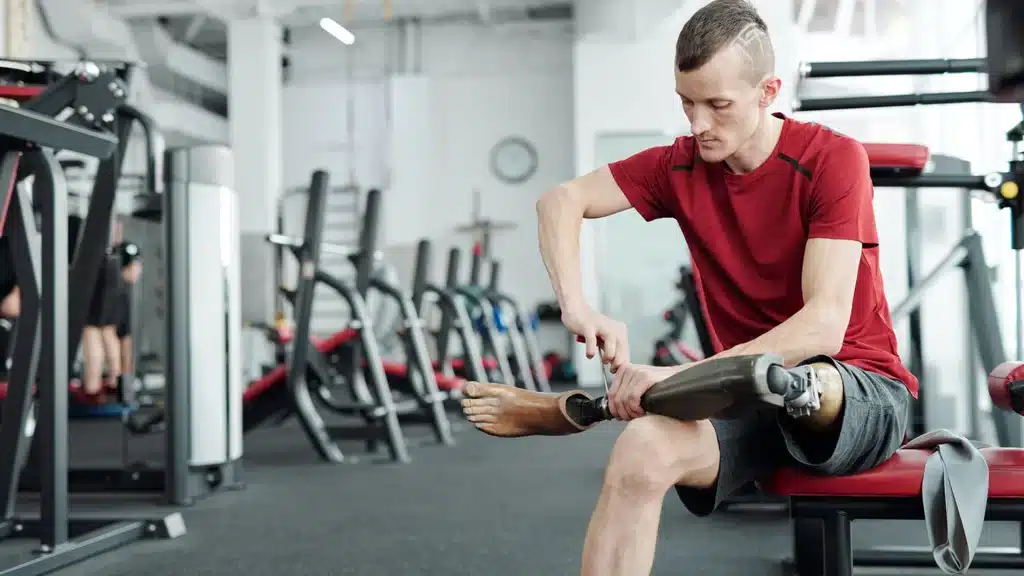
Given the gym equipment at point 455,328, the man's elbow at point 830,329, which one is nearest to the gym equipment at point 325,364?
the gym equipment at point 455,328

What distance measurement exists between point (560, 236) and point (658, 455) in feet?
1.69

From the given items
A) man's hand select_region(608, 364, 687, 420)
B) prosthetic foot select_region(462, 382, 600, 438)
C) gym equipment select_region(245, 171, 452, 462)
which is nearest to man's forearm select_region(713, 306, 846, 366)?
man's hand select_region(608, 364, 687, 420)

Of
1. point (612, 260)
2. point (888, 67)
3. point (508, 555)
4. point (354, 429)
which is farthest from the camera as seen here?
point (612, 260)

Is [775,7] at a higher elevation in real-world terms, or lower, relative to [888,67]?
higher

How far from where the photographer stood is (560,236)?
159 centimetres

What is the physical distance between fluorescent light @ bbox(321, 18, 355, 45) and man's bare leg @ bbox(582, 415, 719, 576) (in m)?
8.62

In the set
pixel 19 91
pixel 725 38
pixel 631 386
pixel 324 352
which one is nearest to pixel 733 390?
pixel 631 386

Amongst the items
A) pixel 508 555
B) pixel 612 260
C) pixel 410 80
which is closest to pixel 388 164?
pixel 410 80

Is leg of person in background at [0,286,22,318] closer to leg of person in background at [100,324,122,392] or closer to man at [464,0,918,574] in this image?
leg of person in background at [100,324,122,392]

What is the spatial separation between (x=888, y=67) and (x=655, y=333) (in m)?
6.65

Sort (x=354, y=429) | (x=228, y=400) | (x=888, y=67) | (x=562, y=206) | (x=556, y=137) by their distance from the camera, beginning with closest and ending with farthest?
(x=562, y=206)
(x=888, y=67)
(x=228, y=400)
(x=354, y=429)
(x=556, y=137)

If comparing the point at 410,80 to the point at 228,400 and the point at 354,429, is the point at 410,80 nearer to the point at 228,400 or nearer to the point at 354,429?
the point at 354,429

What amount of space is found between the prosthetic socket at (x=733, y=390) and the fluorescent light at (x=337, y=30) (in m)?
8.63

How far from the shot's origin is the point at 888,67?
79.3 inches
